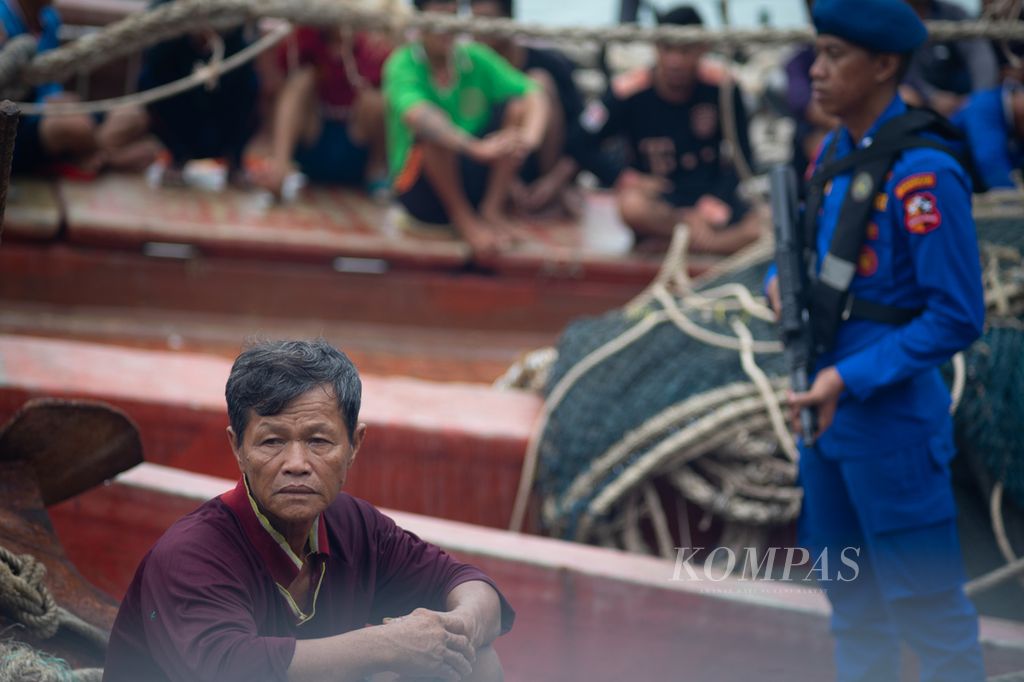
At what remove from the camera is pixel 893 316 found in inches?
96.0

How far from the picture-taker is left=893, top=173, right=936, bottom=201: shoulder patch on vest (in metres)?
2.34

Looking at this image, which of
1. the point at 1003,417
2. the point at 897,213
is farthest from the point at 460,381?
the point at 897,213

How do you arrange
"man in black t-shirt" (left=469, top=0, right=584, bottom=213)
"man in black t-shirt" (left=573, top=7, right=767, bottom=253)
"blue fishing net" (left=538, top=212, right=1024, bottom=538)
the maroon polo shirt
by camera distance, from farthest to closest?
"man in black t-shirt" (left=469, top=0, right=584, bottom=213), "man in black t-shirt" (left=573, top=7, right=767, bottom=253), "blue fishing net" (left=538, top=212, right=1024, bottom=538), the maroon polo shirt

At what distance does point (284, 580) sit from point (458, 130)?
11.8 feet

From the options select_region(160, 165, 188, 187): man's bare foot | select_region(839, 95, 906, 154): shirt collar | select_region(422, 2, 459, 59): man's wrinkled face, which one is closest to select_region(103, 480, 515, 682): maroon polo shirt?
select_region(839, 95, 906, 154): shirt collar

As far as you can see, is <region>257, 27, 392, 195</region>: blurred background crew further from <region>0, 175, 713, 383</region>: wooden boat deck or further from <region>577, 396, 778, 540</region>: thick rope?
<region>577, 396, 778, 540</region>: thick rope

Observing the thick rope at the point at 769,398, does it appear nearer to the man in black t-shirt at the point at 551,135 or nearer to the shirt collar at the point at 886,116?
the shirt collar at the point at 886,116

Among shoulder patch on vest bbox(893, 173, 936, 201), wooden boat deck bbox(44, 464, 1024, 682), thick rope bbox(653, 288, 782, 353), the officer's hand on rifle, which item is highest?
shoulder patch on vest bbox(893, 173, 936, 201)

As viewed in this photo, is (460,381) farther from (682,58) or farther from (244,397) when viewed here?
(244,397)

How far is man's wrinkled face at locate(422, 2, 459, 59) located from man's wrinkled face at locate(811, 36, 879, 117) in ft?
8.73

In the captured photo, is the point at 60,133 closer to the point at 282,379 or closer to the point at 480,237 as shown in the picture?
the point at 480,237

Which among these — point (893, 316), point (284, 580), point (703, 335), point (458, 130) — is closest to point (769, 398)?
point (703, 335)

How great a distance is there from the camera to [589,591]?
2.79 meters

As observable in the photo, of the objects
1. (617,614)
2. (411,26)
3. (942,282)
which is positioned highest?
(411,26)
